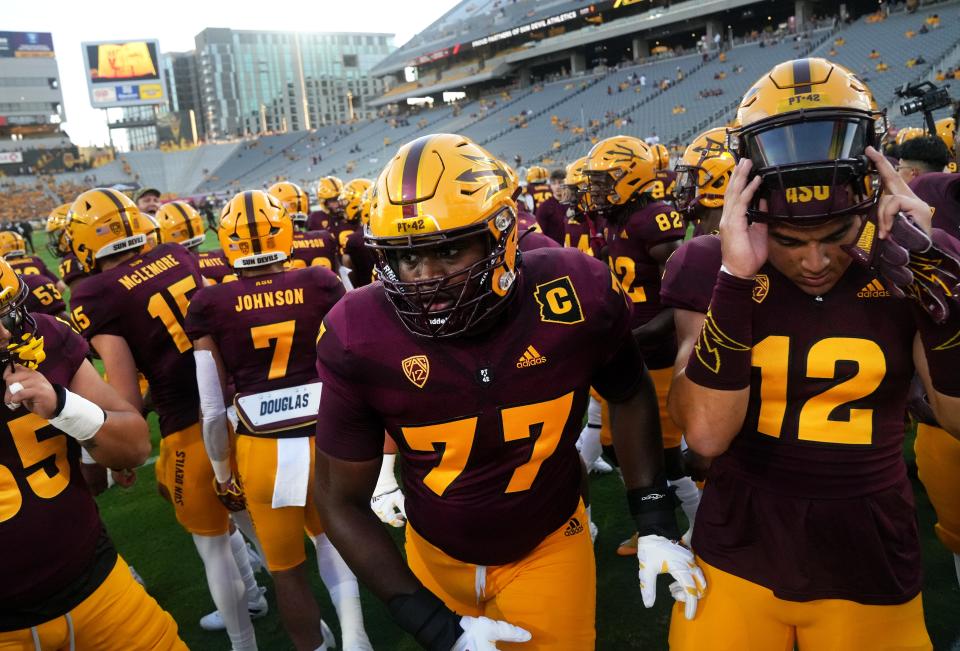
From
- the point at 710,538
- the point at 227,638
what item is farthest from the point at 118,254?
the point at 710,538

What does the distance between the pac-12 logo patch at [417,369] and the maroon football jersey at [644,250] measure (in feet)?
9.00

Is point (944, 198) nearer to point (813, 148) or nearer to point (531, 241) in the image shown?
point (813, 148)

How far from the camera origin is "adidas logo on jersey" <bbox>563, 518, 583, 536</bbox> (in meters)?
2.23

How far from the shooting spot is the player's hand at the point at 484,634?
5.98 ft

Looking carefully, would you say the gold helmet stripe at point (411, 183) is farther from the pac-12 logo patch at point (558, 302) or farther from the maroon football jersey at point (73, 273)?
the maroon football jersey at point (73, 273)

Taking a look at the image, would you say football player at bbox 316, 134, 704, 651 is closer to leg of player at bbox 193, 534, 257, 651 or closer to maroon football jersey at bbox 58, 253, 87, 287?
leg of player at bbox 193, 534, 257, 651

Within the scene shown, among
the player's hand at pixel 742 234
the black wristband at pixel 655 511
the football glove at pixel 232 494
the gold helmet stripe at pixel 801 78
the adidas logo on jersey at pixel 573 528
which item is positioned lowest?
the football glove at pixel 232 494

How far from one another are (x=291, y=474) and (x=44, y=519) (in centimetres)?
103

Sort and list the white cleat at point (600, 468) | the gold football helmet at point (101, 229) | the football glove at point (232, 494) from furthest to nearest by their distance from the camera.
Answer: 1. the white cleat at point (600, 468)
2. the gold football helmet at point (101, 229)
3. the football glove at point (232, 494)

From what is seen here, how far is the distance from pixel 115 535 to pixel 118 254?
262 centimetres

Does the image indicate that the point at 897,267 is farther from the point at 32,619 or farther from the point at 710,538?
the point at 32,619

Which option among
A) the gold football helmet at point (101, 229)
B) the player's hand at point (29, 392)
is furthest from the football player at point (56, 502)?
the gold football helmet at point (101, 229)

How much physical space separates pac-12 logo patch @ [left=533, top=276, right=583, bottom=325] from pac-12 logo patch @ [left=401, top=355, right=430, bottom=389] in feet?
1.22

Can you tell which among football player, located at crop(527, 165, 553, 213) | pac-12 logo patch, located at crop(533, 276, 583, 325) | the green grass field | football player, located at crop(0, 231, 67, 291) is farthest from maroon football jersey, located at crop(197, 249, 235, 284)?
football player, located at crop(527, 165, 553, 213)
